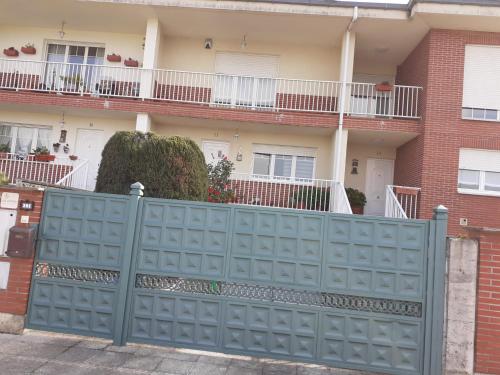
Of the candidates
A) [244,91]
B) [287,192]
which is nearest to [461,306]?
[287,192]

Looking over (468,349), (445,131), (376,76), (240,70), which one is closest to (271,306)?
(468,349)

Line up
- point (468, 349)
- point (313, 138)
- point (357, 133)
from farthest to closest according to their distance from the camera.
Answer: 1. point (313, 138)
2. point (357, 133)
3. point (468, 349)

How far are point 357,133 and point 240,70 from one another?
14.8ft

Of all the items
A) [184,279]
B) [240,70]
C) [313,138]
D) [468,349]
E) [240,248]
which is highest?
[240,70]

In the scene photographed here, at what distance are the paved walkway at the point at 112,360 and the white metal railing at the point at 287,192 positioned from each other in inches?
270

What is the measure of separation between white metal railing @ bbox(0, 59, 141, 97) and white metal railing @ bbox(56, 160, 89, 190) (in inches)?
97.0

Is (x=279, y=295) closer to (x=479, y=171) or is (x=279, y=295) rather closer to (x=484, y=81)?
(x=479, y=171)

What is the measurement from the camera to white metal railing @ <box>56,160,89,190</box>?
449 inches

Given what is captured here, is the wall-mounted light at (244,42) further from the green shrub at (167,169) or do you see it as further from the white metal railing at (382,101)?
the green shrub at (167,169)

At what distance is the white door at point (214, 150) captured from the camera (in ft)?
43.6

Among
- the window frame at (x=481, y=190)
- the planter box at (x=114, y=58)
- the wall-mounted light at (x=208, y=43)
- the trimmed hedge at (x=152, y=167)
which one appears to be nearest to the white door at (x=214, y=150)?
the wall-mounted light at (x=208, y=43)

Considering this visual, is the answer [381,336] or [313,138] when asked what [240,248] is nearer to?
[381,336]

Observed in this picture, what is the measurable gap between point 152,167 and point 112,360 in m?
3.23

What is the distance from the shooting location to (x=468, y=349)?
14.8 feet
